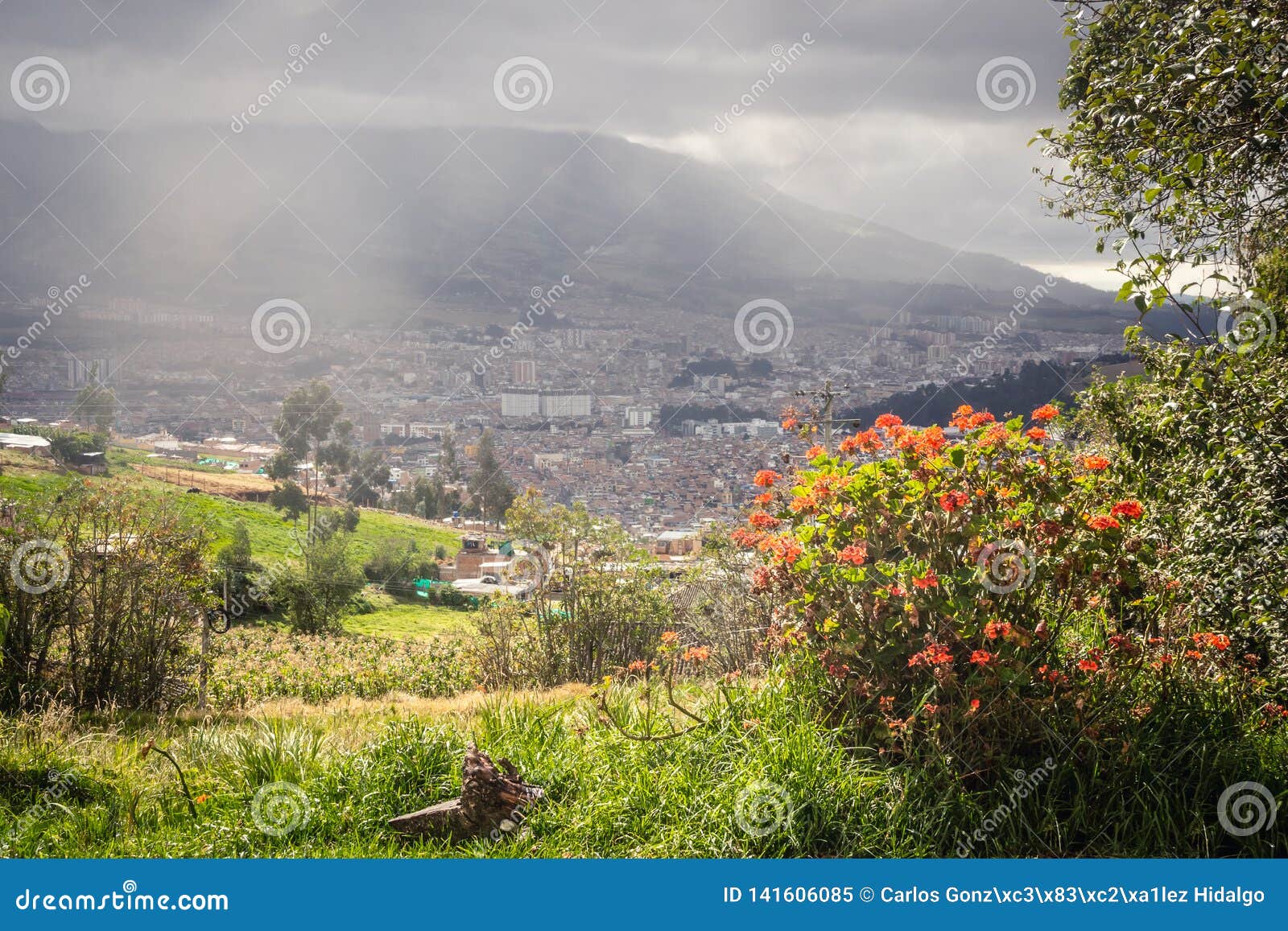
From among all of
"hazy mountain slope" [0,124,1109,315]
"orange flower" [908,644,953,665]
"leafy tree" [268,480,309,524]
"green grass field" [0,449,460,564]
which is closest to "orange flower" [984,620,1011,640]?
"orange flower" [908,644,953,665]

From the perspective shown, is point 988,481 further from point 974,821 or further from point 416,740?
point 416,740

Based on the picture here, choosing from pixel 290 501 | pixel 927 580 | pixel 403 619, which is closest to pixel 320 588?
pixel 403 619

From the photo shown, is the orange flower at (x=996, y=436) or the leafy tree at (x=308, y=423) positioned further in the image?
the leafy tree at (x=308, y=423)

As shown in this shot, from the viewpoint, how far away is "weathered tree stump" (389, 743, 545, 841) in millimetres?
2840

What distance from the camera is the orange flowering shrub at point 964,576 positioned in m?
2.74

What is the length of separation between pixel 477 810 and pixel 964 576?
72.3 inches

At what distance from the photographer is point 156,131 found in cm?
7188

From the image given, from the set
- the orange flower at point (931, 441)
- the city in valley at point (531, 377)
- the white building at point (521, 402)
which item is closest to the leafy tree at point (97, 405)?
the city in valley at point (531, 377)

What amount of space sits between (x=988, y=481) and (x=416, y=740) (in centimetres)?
242

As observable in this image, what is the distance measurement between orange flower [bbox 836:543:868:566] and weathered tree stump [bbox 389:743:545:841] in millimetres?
1386

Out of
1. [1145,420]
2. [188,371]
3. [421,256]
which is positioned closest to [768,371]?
[188,371]

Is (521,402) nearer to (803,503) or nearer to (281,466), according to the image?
(281,466)

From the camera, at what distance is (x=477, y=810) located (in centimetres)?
284

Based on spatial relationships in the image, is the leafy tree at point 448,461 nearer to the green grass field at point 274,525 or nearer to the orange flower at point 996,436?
the green grass field at point 274,525
